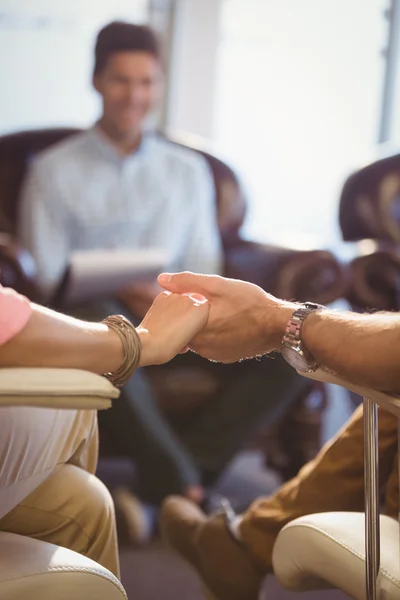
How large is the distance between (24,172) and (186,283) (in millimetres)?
1775

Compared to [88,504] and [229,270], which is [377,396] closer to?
[88,504]

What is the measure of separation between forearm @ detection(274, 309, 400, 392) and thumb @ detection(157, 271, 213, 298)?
17 centimetres

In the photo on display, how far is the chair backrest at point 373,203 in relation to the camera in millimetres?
3172

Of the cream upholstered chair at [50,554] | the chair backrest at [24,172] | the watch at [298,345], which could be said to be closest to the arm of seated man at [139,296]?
the chair backrest at [24,172]

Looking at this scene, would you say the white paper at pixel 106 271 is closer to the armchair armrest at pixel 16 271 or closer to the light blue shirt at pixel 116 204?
the armchair armrest at pixel 16 271

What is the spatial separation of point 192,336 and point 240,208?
1.99 m

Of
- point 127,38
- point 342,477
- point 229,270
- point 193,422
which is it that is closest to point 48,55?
point 127,38

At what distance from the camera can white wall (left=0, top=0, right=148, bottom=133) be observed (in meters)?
3.91

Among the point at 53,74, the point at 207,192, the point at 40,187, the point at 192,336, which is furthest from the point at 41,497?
the point at 53,74

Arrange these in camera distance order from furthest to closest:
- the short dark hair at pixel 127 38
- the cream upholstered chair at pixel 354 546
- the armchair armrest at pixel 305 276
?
the short dark hair at pixel 127 38
the armchair armrest at pixel 305 276
the cream upholstered chair at pixel 354 546

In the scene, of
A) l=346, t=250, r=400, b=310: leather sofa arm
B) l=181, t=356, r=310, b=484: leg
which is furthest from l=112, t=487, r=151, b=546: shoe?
l=346, t=250, r=400, b=310: leather sofa arm

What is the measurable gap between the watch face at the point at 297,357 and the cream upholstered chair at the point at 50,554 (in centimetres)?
41

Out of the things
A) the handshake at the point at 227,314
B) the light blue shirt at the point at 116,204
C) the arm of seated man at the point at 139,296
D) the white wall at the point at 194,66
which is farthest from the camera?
the white wall at the point at 194,66

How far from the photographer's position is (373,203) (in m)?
3.18
